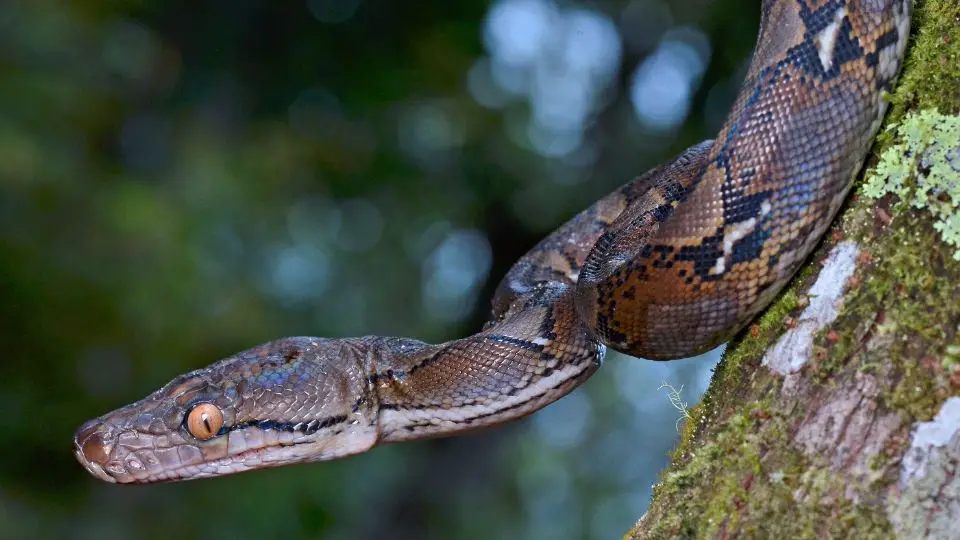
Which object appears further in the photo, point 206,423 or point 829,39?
point 206,423

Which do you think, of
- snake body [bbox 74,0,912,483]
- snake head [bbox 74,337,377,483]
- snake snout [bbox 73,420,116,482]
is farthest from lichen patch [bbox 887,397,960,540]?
snake snout [bbox 73,420,116,482]

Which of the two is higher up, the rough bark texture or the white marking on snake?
the white marking on snake

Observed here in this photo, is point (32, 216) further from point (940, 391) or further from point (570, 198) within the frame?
point (940, 391)

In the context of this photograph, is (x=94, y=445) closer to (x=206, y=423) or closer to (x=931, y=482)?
(x=206, y=423)

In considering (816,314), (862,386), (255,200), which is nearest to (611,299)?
(816,314)

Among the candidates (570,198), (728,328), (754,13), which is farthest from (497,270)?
(728,328)

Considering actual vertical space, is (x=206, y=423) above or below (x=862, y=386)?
below

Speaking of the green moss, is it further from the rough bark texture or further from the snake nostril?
the snake nostril
